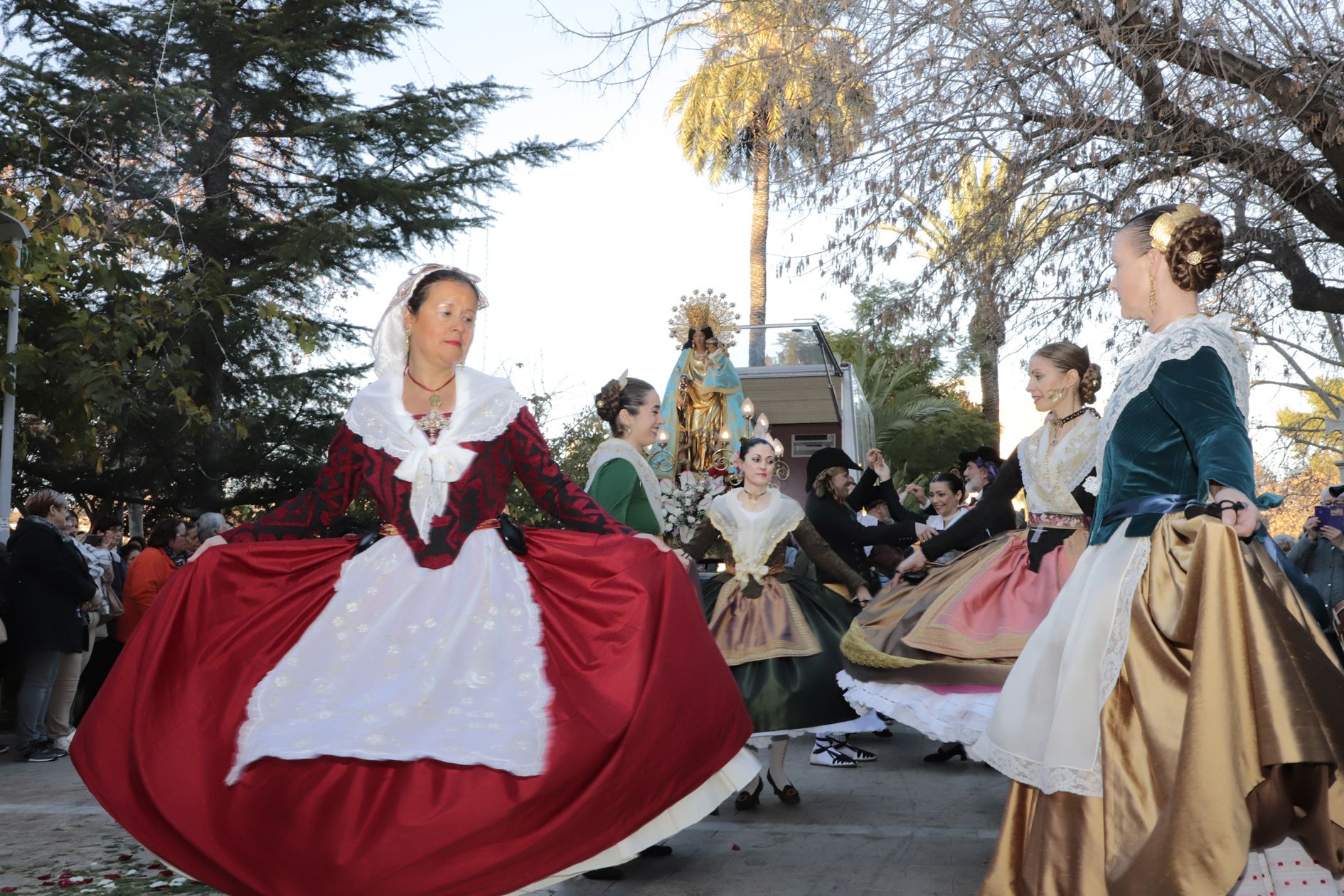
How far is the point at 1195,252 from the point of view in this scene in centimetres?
366

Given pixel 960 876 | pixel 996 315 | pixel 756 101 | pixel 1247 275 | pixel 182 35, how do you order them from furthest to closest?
pixel 182 35 < pixel 1247 275 < pixel 996 315 < pixel 756 101 < pixel 960 876

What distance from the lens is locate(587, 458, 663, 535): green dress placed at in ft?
20.4

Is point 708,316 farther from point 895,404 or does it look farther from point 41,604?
point 895,404

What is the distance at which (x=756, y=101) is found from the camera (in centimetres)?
949

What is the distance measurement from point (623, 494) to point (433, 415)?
6.71ft

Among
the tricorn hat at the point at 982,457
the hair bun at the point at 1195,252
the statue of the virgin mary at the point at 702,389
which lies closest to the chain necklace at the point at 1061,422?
the hair bun at the point at 1195,252

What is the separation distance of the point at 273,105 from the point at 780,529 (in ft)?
58.0

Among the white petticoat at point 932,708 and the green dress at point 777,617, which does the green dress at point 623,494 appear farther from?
the white petticoat at point 932,708

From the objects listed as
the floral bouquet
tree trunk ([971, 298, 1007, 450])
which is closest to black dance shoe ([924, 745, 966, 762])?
the floral bouquet

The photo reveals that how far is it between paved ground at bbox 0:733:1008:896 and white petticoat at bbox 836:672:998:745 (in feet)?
1.80

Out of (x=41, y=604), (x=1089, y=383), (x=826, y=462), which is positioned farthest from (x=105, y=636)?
(x=1089, y=383)

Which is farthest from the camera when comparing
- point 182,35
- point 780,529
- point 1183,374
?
point 182,35

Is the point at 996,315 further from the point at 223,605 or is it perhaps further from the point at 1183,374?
the point at 223,605

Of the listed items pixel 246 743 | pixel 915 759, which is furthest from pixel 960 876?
pixel 915 759
